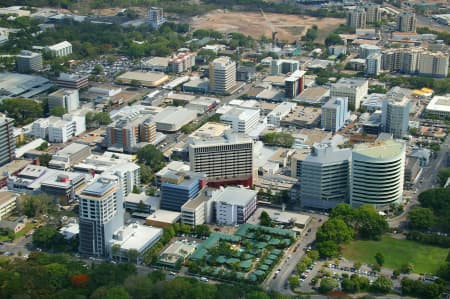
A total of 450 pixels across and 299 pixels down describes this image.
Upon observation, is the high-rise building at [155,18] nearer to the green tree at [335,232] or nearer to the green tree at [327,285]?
the green tree at [335,232]

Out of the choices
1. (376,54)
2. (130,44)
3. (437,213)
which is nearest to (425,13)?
(376,54)

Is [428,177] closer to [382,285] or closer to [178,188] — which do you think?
[382,285]

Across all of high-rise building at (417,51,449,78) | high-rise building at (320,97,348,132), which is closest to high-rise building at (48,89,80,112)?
high-rise building at (320,97,348,132)

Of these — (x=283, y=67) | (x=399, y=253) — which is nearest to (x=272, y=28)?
(x=283, y=67)

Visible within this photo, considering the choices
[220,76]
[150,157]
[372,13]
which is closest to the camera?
[150,157]

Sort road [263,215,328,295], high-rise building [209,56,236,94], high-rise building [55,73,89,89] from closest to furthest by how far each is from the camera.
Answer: road [263,215,328,295] < high-rise building [55,73,89,89] < high-rise building [209,56,236,94]

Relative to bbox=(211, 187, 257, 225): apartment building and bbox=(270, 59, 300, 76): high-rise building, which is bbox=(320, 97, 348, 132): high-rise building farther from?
bbox=(211, 187, 257, 225): apartment building

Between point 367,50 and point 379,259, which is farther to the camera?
point 367,50

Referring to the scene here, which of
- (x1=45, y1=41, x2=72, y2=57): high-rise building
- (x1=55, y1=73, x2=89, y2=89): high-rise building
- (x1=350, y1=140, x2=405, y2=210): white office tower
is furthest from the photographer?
(x1=45, y1=41, x2=72, y2=57): high-rise building
